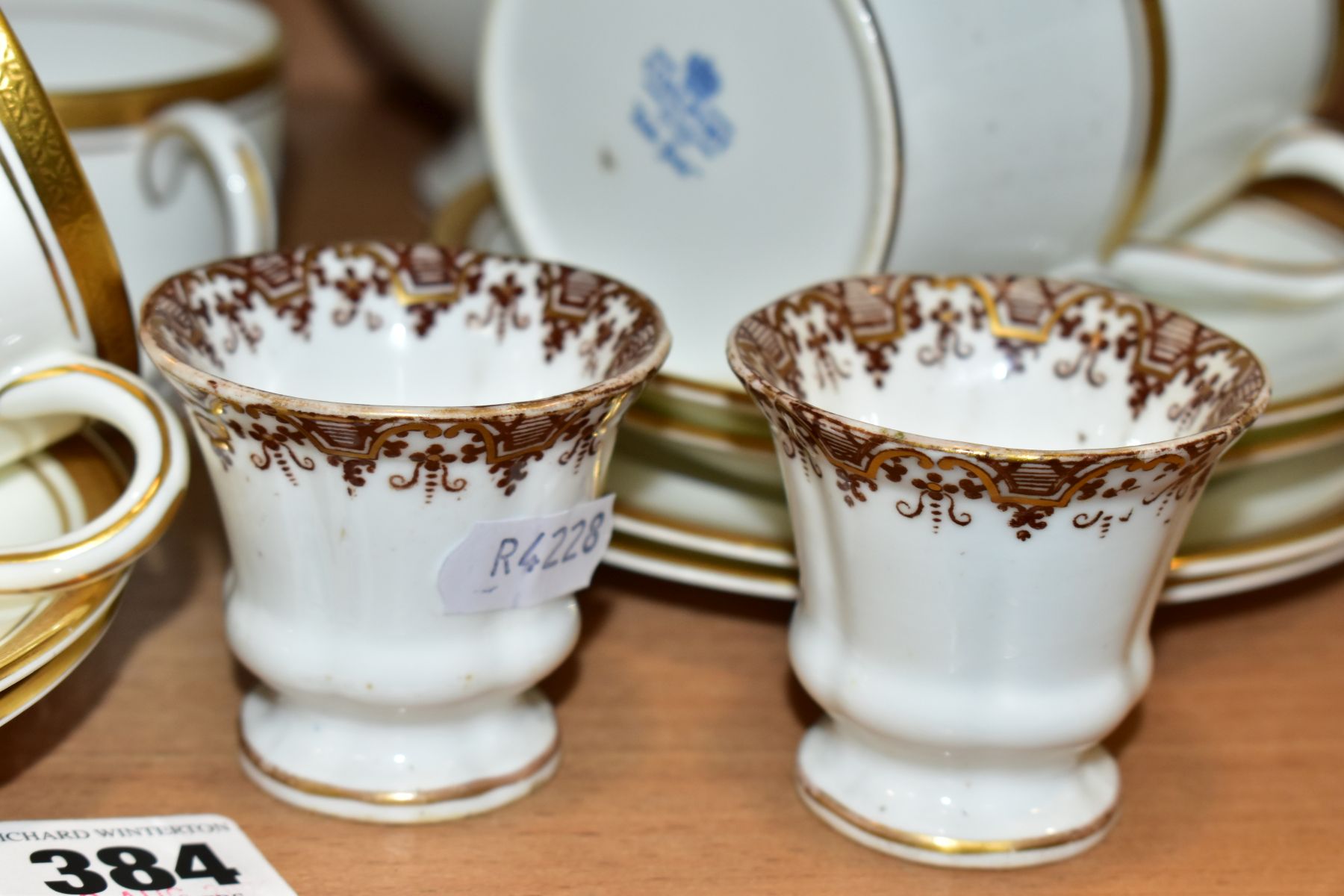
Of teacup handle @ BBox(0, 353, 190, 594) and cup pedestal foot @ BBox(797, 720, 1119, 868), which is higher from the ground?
teacup handle @ BBox(0, 353, 190, 594)

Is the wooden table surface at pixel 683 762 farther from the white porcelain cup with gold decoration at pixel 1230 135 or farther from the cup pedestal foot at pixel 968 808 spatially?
the white porcelain cup with gold decoration at pixel 1230 135

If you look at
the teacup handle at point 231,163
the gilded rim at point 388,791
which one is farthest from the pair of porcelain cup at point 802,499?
the teacup handle at point 231,163

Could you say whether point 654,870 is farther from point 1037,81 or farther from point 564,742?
point 1037,81

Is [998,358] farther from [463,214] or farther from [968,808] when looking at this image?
[463,214]

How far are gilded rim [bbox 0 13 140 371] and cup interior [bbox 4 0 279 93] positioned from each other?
286mm

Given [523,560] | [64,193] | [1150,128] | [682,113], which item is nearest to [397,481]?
[523,560]

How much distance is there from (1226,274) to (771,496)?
0.83ft

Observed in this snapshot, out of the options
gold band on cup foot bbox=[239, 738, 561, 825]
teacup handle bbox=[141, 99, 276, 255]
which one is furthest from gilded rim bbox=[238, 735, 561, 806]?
teacup handle bbox=[141, 99, 276, 255]

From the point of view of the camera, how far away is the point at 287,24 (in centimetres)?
122

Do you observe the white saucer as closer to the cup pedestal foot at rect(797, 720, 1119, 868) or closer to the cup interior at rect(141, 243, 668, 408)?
the cup pedestal foot at rect(797, 720, 1119, 868)

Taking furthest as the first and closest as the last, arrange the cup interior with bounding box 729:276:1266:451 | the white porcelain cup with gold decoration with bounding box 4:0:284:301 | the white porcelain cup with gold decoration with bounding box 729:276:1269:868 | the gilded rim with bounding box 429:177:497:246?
the gilded rim with bounding box 429:177:497:246
the white porcelain cup with gold decoration with bounding box 4:0:284:301
the cup interior with bounding box 729:276:1266:451
the white porcelain cup with gold decoration with bounding box 729:276:1269:868

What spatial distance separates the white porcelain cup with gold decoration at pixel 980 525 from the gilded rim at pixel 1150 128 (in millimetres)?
109

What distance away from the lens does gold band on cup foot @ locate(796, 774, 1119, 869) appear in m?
0.55

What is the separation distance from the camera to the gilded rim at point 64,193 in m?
0.53
